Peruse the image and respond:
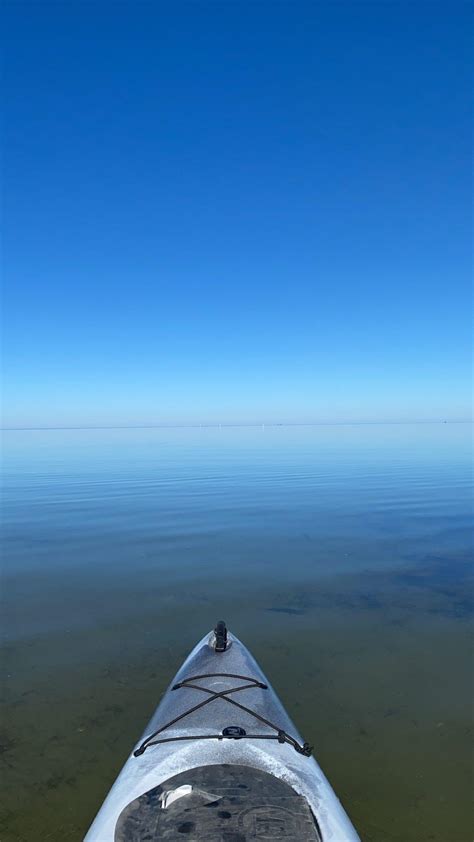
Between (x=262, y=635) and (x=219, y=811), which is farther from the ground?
(x=219, y=811)

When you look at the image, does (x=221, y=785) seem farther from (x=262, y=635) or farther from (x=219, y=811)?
(x=262, y=635)

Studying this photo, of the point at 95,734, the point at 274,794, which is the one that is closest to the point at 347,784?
the point at 274,794

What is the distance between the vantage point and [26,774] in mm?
5918

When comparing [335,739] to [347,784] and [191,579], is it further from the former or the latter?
[191,579]

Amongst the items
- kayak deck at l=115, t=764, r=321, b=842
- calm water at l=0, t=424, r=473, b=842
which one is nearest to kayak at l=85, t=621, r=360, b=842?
kayak deck at l=115, t=764, r=321, b=842

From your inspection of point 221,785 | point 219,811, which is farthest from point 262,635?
point 219,811

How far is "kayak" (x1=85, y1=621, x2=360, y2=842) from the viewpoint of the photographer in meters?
4.39

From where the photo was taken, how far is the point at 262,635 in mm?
9594

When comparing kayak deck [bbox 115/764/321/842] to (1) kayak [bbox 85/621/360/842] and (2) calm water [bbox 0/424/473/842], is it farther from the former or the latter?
(2) calm water [bbox 0/424/473/842]

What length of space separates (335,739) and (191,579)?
6555 mm

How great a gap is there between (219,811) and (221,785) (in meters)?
0.37

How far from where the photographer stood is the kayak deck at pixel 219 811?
4.40 m

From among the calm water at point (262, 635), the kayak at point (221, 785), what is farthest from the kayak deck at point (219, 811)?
the calm water at point (262, 635)

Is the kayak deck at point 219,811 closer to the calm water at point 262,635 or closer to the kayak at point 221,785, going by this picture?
the kayak at point 221,785
